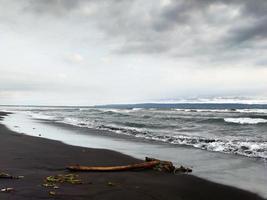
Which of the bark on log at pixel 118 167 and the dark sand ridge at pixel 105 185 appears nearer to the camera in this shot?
the dark sand ridge at pixel 105 185

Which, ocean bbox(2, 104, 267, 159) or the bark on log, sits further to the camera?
ocean bbox(2, 104, 267, 159)

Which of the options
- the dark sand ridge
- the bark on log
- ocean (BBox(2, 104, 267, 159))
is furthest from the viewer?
ocean (BBox(2, 104, 267, 159))

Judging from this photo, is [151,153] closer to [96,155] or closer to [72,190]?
[96,155]

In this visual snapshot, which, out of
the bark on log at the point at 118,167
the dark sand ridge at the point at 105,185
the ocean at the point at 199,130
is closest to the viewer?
the dark sand ridge at the point at 105,185

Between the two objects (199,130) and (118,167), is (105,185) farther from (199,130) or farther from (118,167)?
(199,130)

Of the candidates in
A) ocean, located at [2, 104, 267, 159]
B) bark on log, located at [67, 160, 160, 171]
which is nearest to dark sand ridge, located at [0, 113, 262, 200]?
bark on log, located at [67, 160, 160, 171]

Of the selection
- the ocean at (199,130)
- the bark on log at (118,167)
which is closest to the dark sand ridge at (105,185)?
the bark on log at (118,167)

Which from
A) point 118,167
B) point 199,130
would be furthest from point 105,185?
point 199,130

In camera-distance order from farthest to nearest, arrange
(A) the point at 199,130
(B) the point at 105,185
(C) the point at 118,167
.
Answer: (A) the point at 199,130
(C) the point at 118,167
(B) the point at 105,185

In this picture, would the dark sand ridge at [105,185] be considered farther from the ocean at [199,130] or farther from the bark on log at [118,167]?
the ocean at [199,130]

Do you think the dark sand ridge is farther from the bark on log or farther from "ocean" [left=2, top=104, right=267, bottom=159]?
"ocean" [left=2, top=104, right=267, bottom=159]

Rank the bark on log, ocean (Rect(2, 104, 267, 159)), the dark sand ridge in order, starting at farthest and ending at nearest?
ocean (Rect(2, 104, 267, 159)) < the bark on log < the dark sand ridge

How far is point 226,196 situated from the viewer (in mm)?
7340

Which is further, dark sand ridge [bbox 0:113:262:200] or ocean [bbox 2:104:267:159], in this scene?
ocean [bbox 2:104:267:159]
